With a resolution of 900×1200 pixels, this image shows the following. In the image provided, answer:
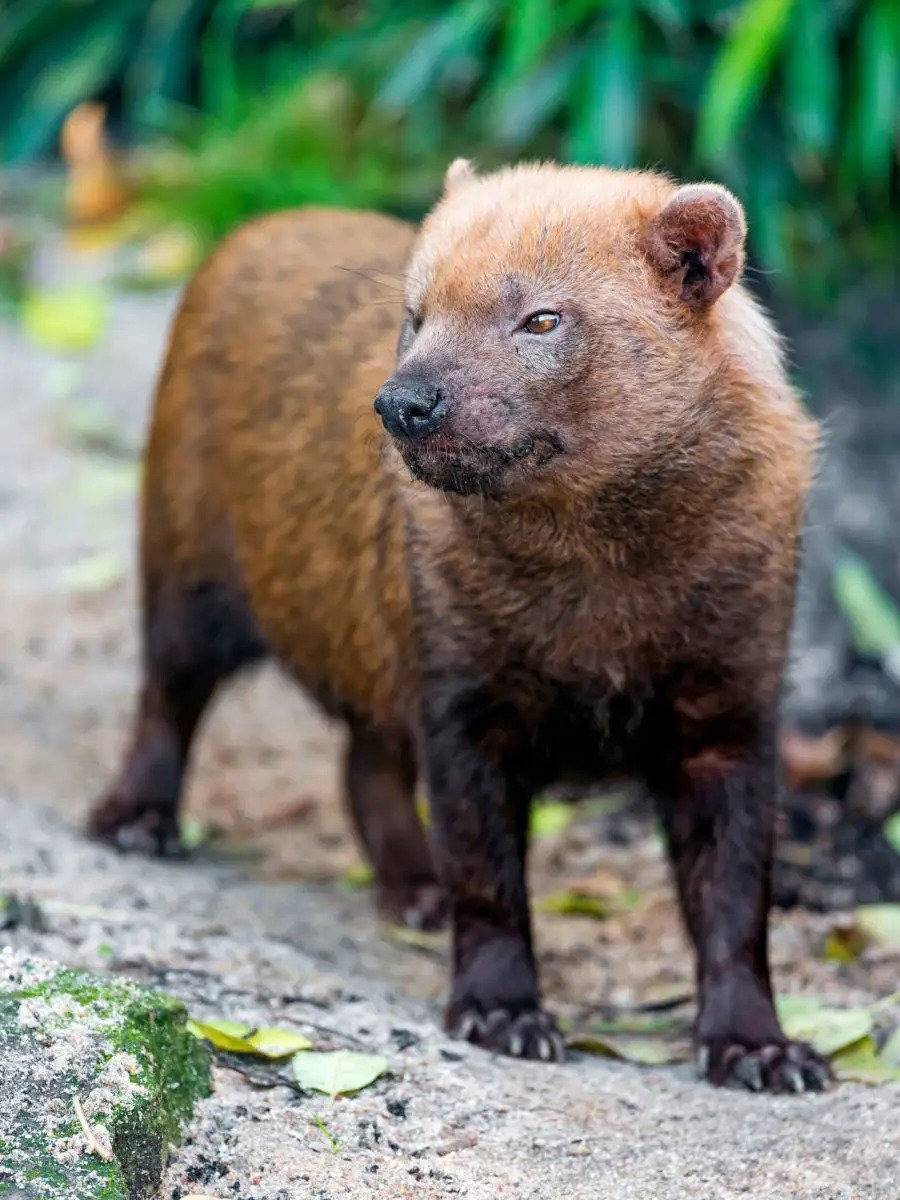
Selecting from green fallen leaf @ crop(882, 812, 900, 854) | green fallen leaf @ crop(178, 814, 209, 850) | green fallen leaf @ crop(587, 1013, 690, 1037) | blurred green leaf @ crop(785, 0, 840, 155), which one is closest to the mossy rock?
green fallen leaf @ crop(587, 1013, 690, 1037)

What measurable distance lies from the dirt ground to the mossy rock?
0.09 meters

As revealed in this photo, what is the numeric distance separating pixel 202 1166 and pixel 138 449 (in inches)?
222

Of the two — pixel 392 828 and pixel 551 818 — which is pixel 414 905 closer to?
pixel 392 828

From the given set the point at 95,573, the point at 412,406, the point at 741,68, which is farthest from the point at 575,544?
the point at 741,68

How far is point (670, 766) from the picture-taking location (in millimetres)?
4414

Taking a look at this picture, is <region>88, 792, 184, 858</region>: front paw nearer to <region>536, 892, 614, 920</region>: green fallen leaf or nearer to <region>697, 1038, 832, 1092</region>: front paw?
<region>536, 892, 614, 920</region>: green fallen leaf

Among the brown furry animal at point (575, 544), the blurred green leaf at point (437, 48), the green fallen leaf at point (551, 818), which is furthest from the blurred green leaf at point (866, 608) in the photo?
Answer: the brown furry animal at point (575, 544)

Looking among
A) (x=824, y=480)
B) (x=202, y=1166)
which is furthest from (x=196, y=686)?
(x=824, y=480)

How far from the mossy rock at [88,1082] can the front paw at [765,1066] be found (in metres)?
1.19

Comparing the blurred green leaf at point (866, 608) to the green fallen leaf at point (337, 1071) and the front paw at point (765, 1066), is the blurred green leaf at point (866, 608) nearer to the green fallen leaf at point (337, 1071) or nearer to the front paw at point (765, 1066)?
the front paw at point (765, 1066)

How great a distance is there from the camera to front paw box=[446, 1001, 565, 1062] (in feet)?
14.0

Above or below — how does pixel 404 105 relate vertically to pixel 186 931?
above

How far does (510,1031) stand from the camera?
14.1 feet

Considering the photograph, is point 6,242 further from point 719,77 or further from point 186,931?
point 186,931
